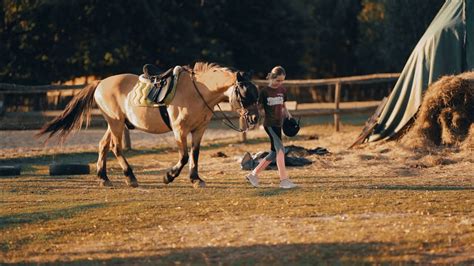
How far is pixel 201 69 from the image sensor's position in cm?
1460

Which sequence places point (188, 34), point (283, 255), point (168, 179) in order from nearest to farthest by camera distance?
point (283, 255) < point (168, 179) < point (188, 34)

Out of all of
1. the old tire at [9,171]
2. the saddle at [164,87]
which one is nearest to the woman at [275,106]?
the saddle at [164,87]

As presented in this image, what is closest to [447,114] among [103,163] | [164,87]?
[164,87]

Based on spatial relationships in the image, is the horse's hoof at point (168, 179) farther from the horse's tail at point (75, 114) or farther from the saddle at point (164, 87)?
the horse's tail at point (75, 114)

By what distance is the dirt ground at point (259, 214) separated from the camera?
944 cm

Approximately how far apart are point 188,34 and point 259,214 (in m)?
25.5

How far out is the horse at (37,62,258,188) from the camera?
545 inches

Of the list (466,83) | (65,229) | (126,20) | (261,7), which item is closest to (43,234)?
(65,229)

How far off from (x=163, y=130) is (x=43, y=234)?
4490 mm

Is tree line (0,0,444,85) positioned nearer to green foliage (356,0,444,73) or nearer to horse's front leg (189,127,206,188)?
green foliage (356,0,444,73)

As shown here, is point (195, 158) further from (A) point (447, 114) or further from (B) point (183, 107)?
(A) point (447, 114)

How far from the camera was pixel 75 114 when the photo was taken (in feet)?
52.5

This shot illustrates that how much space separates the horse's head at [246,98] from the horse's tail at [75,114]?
3.08 m

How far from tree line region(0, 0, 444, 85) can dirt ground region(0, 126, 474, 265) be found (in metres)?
16.6
